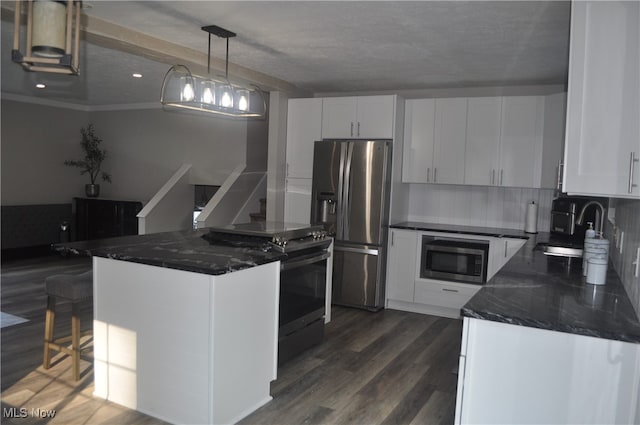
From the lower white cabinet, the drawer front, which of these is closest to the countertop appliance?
the drawer front

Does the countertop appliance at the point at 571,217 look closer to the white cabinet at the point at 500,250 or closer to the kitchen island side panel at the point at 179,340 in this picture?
the white cabinet at the point at 500,250

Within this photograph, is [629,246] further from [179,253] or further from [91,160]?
[91,160]

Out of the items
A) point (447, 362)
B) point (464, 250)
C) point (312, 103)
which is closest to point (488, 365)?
point (447, 362)

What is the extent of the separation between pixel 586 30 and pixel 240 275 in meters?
2.03

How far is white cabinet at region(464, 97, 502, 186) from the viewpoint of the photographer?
515 centimetres

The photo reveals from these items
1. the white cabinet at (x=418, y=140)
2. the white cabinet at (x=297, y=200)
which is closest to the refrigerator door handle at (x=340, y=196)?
the white cabinet at (x=297, y=200)

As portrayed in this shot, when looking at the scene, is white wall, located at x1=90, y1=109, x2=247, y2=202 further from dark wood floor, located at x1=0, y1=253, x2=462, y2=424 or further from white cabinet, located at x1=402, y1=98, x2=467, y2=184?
dark wood floor, located at x1=0, y1=253, x2=462, y2=424

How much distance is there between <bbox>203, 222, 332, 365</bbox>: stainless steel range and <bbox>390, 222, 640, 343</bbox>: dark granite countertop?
136 cm

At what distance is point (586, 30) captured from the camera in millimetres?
2102

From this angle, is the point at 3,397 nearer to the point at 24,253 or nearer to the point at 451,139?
the point at 451,139

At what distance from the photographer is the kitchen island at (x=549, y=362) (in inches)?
75.2

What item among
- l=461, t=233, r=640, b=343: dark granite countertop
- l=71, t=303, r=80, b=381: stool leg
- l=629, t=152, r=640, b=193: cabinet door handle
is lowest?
l=71, t=303, r=80, b=381: stool leg

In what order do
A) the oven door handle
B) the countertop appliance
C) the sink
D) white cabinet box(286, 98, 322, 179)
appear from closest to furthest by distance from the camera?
the oven door handle, the sink, the countertop appliance, white cabinet box(286, 98, 322, 179)

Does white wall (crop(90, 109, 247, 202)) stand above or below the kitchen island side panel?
above
